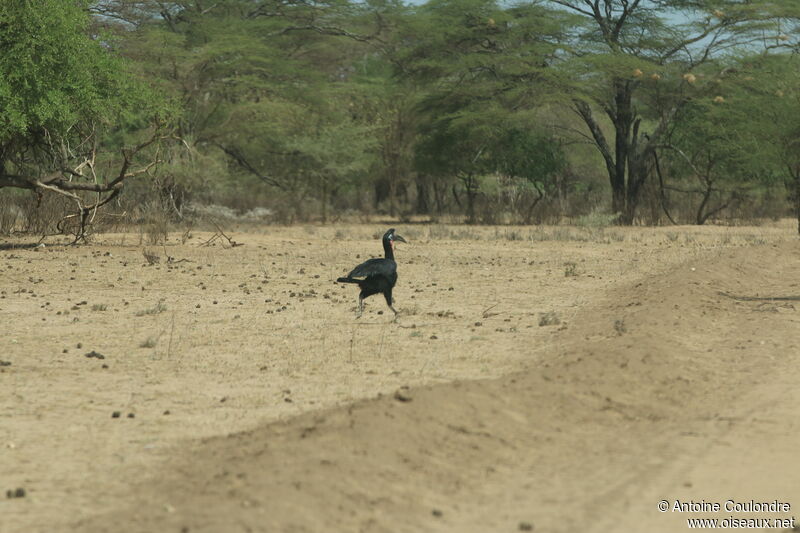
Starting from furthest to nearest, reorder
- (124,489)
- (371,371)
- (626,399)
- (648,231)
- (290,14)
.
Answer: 1. (290,14)
2. (648,231)
3. (371,371)
4. (626,399)
5. (124,489)

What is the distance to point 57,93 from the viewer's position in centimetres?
1891

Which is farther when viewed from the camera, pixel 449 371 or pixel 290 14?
pixel 290 14

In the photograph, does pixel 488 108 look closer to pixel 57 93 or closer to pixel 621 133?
pixel 621 133

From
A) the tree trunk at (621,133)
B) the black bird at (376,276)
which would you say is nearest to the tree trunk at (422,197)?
the tree trunk at (621,133)

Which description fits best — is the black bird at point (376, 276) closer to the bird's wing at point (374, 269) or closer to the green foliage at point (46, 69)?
the bird's wing at point (374, 269)

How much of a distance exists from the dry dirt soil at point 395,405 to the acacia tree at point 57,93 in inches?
192

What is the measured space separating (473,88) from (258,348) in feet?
A: 90.4

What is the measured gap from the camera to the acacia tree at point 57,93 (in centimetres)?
1844

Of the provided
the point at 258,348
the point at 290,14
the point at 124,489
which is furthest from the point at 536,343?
the point at 290,14

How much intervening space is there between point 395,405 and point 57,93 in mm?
14472

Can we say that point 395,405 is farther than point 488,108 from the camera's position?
No

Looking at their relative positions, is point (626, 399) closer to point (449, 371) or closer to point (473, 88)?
point (449, 371)

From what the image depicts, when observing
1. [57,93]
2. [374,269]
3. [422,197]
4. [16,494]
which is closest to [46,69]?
[57,93]

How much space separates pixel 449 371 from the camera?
862 centimetres
